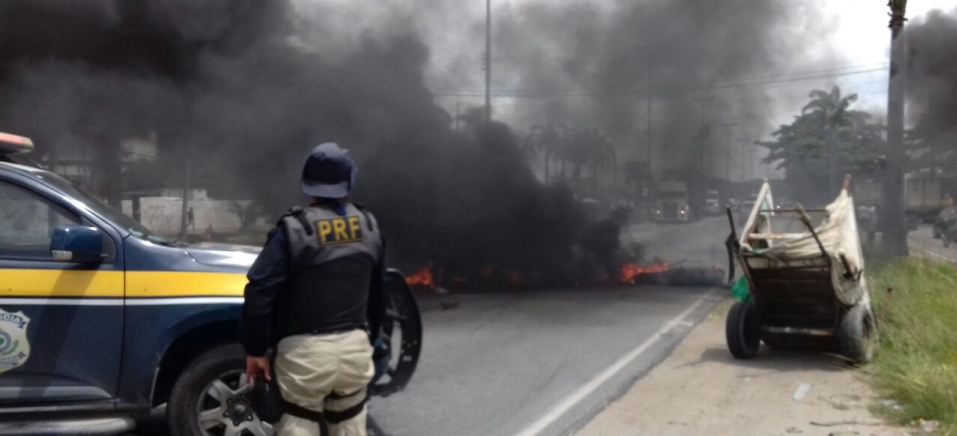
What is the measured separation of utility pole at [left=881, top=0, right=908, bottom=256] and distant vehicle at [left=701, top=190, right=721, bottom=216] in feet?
38.8

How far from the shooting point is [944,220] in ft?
73.5

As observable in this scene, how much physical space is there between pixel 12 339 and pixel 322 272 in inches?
Result: 78.2

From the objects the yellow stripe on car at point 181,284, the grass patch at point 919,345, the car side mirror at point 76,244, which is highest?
the car side mirror at point 76,244

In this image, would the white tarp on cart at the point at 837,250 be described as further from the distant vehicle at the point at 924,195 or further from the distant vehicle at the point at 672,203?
the distant vehicle at the point at 672,203

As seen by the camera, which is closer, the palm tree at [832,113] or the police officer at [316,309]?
the police officer at [316,309]

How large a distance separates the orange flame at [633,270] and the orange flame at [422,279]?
156 inches

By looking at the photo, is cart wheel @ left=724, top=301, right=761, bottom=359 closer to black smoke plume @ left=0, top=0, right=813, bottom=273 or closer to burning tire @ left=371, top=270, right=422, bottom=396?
burning tire @ left=371, top=270, right=422, bottom=396

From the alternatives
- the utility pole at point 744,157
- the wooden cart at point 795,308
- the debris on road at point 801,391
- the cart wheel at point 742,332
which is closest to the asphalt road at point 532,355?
the cart wheel at point 742,332

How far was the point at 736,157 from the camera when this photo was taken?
24469 mm

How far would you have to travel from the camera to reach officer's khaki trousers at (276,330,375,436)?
3.31 metres

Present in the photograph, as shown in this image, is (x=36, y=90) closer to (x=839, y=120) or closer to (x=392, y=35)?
(x=392, y=35)

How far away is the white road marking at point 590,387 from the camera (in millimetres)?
5879

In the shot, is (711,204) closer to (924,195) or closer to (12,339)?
(924,195)

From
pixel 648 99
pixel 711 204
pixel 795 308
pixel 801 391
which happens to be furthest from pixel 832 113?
pixel 801 391
